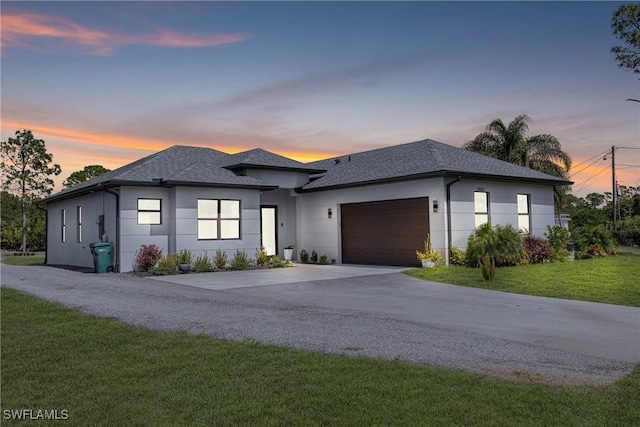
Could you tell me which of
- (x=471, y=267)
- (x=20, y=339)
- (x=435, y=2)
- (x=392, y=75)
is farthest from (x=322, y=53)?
(x=20, y=339)

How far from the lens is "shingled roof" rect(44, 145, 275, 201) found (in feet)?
57.0

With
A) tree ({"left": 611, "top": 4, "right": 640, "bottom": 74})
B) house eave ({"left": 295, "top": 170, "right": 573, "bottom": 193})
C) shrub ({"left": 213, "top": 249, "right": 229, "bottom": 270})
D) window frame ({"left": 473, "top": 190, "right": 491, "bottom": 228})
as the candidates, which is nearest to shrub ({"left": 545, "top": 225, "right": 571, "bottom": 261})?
house eave ({"left": 295, "top": 170, "right": 573, "bottom": 193})

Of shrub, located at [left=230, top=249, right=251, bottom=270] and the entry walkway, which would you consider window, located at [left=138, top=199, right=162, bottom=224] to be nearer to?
the entry walkway

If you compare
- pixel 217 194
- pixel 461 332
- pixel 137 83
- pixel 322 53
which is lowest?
pixel 461 332

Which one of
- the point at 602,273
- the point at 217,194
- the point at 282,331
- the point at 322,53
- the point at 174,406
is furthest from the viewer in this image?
the point at 217,194

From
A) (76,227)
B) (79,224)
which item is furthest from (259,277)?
(76,227)

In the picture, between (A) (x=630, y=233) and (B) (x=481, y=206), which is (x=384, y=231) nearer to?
(B) (x=481, y=206)

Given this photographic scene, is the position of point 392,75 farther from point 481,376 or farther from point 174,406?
point 174,406

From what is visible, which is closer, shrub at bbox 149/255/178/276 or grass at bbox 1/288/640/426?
grass at bbox 1/288/640/426

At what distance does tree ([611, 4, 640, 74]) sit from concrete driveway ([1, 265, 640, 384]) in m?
11.0

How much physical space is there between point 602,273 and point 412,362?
12.0 m

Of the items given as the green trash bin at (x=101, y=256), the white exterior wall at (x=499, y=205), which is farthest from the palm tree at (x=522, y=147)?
the green trash bin at (x=101, y=256)

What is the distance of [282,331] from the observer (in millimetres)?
7211

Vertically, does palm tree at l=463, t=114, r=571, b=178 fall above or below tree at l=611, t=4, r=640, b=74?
below
